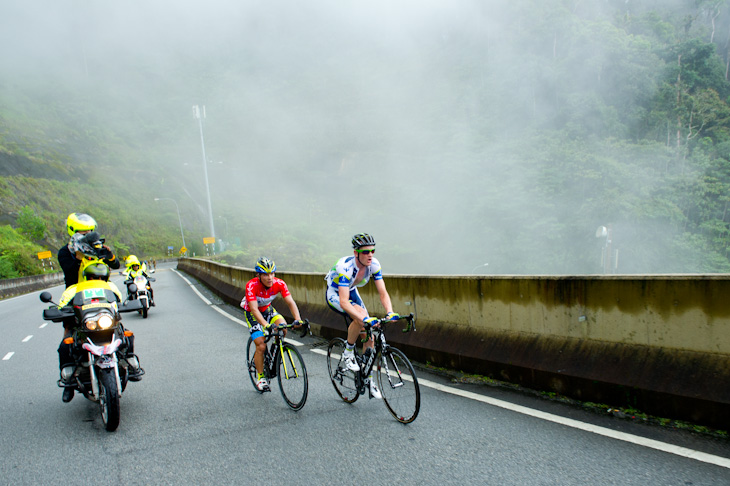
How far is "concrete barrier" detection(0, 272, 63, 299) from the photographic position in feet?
93.9

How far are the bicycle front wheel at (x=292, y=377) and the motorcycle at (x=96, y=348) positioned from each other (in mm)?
1628

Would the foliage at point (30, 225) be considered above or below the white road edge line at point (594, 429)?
above

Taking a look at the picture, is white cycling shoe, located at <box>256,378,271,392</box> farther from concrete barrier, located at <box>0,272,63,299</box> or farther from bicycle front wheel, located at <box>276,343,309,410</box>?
concrete barrier, located at <box>0,272,63,299</box>

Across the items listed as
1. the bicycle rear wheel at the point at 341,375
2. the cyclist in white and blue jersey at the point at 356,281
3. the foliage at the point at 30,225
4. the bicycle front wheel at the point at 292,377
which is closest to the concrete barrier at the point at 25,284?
the foliage at the point at 30,225

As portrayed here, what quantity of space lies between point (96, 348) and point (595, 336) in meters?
4.90

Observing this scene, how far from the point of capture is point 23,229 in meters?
55.2

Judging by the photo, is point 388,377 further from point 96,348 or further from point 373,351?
point 96,348

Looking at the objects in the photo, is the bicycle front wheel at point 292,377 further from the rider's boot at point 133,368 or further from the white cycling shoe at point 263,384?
the rider's boot at point 133,368

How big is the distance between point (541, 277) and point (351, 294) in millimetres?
2148

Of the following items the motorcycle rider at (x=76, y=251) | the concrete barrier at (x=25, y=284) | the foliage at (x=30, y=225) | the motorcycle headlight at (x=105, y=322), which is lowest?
the concrete barrier at (x=25, y=284)

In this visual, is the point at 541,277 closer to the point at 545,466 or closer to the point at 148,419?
the point at 545,466

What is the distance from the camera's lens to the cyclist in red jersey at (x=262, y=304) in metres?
5.41

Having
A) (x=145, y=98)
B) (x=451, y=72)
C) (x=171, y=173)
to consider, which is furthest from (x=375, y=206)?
(x=145, y=98)

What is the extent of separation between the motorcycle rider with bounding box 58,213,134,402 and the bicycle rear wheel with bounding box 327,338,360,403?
2305mm
